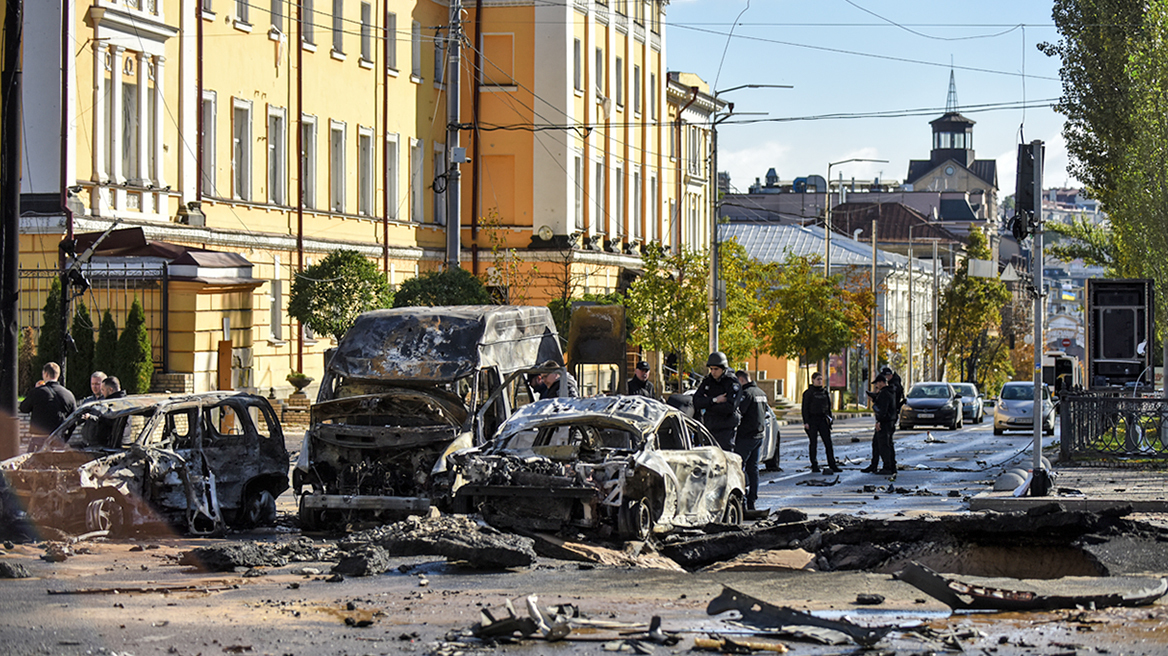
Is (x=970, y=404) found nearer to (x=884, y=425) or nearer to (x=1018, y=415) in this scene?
(x=1018, y=415)

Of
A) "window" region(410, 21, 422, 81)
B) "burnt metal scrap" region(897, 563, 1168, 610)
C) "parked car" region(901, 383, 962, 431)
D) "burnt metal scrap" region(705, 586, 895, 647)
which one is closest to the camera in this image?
"burnt metal scrap" region(705, 586, 895, 647)

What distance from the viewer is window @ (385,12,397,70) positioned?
41938 millimetres

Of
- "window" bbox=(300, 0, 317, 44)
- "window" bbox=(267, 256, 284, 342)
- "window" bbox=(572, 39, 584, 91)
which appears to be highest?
"window" bbox=(572, 39, 584, 91)

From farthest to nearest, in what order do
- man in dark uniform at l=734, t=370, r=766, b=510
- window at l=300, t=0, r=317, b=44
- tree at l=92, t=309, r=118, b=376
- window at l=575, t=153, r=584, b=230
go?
1. window at l=575, t=153, r=584, b=230
2. window at l=300, t=0, r=317, b=44
3. tree at l=92, t=309, r=118, b=376
4. man in dark uniform at l=734, t=370, r=766, b=510

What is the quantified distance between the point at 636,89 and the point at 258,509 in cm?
4272

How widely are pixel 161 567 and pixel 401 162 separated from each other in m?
32.1

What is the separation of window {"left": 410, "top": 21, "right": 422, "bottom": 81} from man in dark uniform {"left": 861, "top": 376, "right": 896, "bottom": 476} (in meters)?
23.8

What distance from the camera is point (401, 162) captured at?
4344 centimetres

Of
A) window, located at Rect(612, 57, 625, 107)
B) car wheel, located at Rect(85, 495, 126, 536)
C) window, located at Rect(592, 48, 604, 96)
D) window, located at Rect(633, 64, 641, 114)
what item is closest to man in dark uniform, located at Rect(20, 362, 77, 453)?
car wheel, located at Rect(85, 495, 126, 536)

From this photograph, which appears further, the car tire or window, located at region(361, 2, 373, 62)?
window, located at region(361, 2, 373, 62)

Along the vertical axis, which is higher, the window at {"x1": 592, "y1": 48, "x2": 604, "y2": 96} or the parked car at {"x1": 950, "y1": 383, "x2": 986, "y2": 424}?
the window at {"x1": 592, "y1": 48, "x2": 604, "y2": 96}

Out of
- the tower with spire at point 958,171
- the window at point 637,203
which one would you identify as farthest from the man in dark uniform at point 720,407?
the tower with spire at point 958,171

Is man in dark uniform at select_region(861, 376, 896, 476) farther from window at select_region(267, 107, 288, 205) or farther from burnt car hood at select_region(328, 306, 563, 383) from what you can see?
window at select_region(267, 107, 288, 205)

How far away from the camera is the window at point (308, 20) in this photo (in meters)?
37.1
